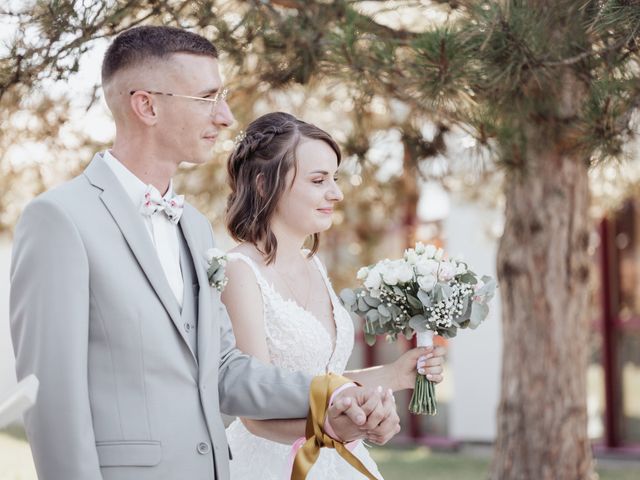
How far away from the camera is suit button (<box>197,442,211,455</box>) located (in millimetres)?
2432

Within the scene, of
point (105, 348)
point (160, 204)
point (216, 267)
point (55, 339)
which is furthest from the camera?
point (216, 267)

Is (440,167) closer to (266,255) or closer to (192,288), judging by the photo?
(266,255)

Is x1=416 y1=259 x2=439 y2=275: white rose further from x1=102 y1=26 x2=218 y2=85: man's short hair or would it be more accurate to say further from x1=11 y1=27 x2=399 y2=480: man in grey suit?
x1=102 y1=26 x2=218 y2=85: man's short hair

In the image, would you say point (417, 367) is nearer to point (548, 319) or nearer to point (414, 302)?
point (414, 302)

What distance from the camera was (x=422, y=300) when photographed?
2828 mm

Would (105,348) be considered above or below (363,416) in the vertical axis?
above

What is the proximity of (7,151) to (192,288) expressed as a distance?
3221mm

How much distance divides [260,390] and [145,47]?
987mm

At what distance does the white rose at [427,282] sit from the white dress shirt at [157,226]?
0.74 metres

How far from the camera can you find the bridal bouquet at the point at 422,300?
2844 mm

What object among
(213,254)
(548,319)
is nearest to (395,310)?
(213,254)

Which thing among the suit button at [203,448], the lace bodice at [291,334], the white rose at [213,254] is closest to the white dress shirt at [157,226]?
the white rose at [213,254]

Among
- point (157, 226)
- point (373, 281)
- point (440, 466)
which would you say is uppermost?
point (157, 226)

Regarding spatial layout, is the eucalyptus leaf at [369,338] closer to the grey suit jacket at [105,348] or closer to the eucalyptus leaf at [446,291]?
the eucalyptus leaf at [446,291]
